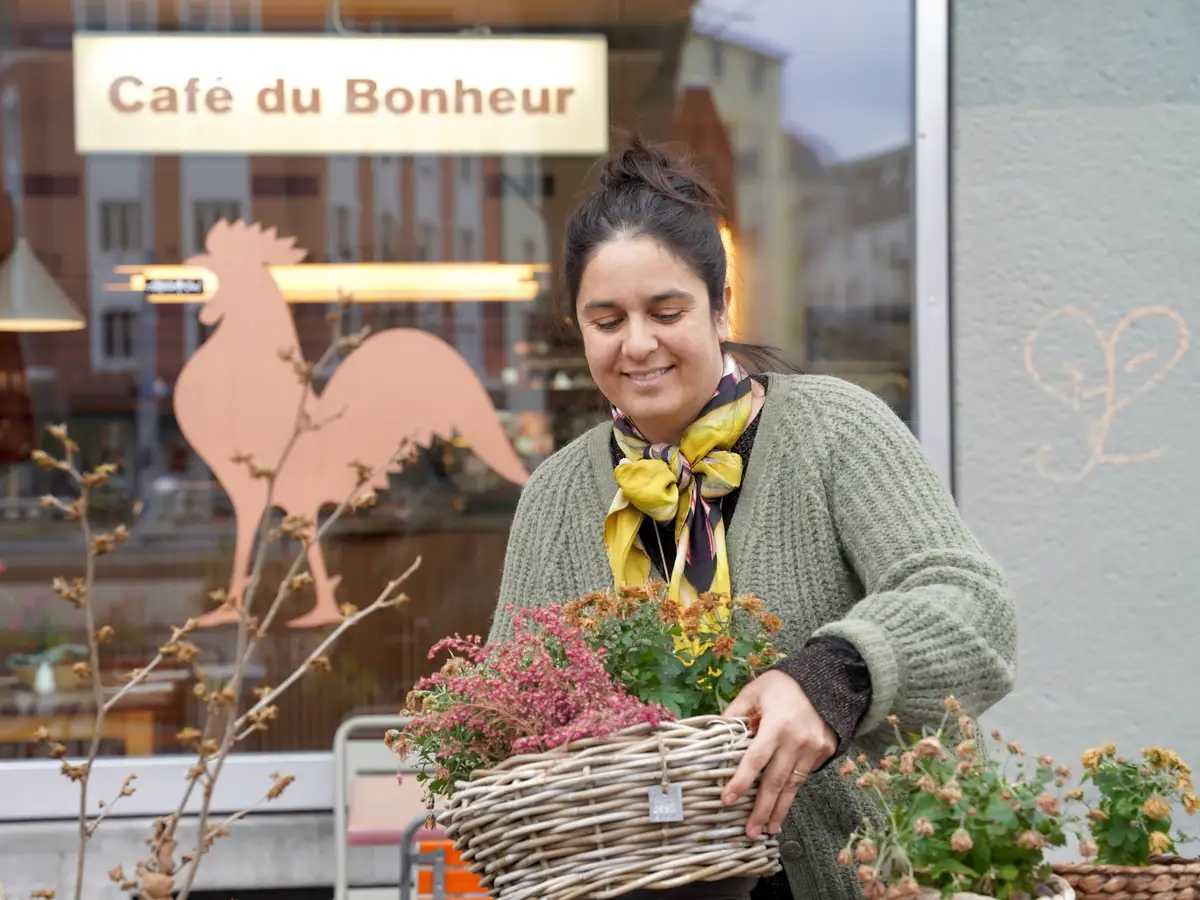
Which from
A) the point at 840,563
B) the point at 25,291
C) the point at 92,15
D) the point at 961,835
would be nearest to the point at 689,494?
the point at 840,563

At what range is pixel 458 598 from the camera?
167 inches

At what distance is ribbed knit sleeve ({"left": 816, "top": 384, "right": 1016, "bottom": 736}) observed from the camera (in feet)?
4.96

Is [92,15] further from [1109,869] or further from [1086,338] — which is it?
[1109,869]

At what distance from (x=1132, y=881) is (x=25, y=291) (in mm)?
3604

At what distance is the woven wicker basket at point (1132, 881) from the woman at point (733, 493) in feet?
0.65

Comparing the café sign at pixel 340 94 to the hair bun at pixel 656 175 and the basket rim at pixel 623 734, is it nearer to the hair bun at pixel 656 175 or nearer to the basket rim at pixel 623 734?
the hair bun at pixel 656 175

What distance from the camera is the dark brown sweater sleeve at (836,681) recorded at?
1442 mm

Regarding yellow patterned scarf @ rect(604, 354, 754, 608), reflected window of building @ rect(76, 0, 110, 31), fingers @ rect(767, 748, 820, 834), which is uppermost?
reflected window of building @ rect(76, 0, 110, 31)

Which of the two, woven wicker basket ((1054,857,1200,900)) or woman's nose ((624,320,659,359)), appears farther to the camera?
woman's nose ((624,320,659,359))

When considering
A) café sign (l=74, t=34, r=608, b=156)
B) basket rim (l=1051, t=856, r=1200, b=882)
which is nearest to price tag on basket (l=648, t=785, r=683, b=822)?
basket rim (l=1051, t=856, r=1200, b=882)

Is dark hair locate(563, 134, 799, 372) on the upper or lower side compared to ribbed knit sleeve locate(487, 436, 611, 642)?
upper

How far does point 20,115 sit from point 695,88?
6.16 ft

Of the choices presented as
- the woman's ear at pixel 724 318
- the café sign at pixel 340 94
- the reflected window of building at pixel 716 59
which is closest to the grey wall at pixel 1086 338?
the reflected window of building at pixel 716 59

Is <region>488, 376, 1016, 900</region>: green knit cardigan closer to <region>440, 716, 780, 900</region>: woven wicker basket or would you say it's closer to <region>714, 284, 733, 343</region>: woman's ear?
<region>714, 284, 733, 343</region>: woman's ear
